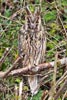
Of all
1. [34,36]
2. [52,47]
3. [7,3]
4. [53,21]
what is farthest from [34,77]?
[7,3]

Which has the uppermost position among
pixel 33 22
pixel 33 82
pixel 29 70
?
pixel 33 22

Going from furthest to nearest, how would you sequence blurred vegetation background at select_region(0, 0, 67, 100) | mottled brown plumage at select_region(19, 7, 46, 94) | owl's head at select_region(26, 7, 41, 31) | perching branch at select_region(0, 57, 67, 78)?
1. blurred vegetation background at select_region(0, 0, 67, 100)
2. owl's head at select_region(26, 7, 41, 31)
3. mottled brown plumage at select_region(19, 7, 46, 94)
4. perching branch at select_region(0, 57, 67, 78)

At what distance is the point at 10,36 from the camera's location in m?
3.62

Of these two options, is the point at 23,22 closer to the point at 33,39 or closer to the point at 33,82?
the point at 33,39

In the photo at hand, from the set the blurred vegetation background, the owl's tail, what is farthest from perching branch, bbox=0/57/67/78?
the blurred vegetation background

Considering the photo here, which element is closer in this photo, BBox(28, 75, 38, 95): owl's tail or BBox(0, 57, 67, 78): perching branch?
BBox(0, 57, 67, 78): perching branch

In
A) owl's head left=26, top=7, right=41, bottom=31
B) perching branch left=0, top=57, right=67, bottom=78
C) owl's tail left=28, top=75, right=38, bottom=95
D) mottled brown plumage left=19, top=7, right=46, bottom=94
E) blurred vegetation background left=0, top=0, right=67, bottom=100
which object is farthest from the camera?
blurred vegetation background left=0, top=0, right=67, bottom=100

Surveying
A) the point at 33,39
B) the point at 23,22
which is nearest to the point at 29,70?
the point at 33,39

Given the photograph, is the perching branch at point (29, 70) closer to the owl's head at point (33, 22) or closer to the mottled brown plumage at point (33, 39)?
the mottled brown plumage at point (33, 39)

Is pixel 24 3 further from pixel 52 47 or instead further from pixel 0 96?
pixel 0 96

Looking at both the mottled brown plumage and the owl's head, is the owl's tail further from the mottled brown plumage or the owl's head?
the owl's head

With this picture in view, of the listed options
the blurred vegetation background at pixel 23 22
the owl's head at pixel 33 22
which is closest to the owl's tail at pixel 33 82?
the blurred vegetation background at pixel 23 22

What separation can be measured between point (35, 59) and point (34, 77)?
0.18m

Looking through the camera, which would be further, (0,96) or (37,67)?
(0,96)
